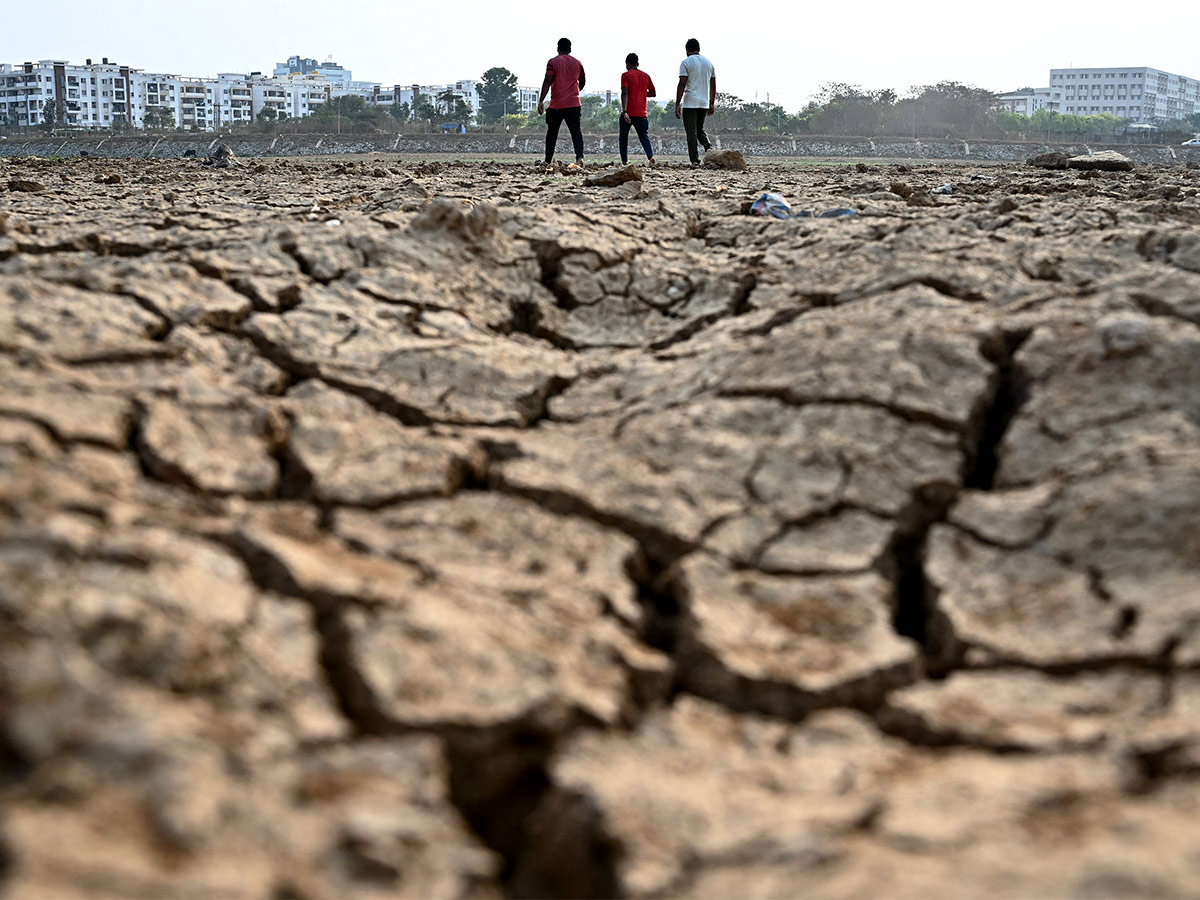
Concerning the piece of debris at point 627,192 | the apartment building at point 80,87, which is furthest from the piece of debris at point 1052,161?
the apartment building at point 80,87

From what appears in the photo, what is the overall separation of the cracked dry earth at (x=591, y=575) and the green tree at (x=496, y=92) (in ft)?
184

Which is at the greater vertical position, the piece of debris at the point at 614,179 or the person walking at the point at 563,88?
the person walking at the point at 563,88

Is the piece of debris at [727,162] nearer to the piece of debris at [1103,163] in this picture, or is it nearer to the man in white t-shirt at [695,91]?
the man in white t-shirt at [695,91]

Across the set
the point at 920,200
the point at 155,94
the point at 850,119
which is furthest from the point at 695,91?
the point at 155,94

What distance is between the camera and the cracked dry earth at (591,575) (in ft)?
3.81

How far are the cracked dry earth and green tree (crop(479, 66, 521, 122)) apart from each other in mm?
56225

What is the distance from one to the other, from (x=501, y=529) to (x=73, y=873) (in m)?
0.98

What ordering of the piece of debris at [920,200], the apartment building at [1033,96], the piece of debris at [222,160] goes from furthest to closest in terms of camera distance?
1. the apartment building at [1033,96]
2. the piece of debris at [222,160]
3. the piece of debris at [920,200]

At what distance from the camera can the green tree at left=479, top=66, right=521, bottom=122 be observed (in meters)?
56.8

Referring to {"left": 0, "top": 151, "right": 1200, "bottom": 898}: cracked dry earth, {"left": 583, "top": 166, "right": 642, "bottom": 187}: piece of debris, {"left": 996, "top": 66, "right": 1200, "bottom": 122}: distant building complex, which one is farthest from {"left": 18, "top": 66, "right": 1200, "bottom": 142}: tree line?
{"left": 996, "top": 66, "right": 1200, "bottom": 122}: distant building complex

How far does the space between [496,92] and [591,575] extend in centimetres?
5990

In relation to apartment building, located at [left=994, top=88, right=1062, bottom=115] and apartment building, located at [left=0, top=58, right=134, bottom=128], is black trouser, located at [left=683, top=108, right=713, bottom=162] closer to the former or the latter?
apartment building, located at [left=0, top=58, right=134, bottom=128]

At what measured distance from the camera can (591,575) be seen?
69.4 inches

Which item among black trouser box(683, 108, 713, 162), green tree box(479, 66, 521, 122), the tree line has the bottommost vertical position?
black trouser box(683, 108, 713, 162)
